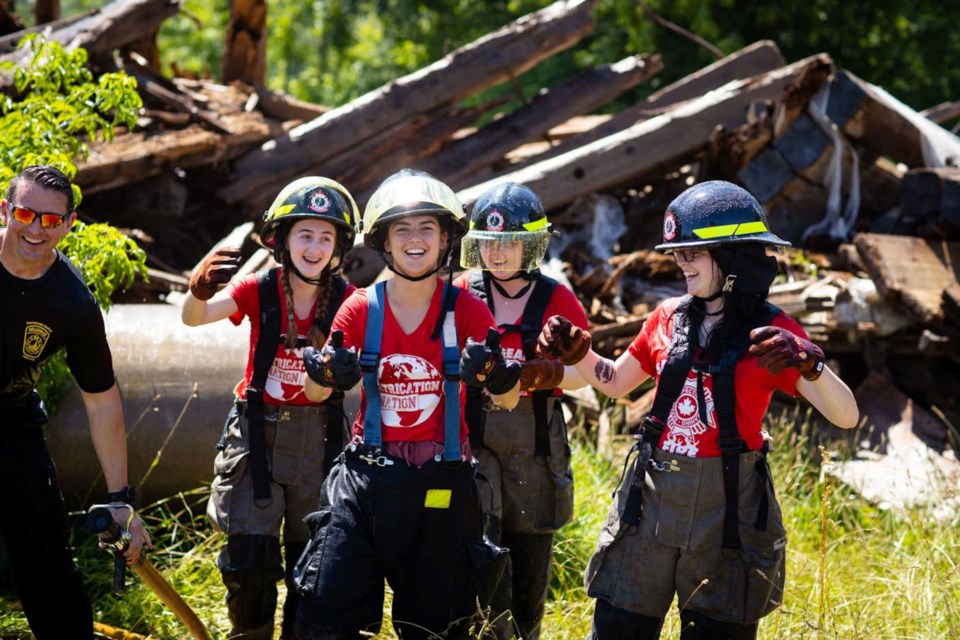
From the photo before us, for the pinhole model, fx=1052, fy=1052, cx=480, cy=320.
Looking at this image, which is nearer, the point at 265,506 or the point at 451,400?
the point at 451,400

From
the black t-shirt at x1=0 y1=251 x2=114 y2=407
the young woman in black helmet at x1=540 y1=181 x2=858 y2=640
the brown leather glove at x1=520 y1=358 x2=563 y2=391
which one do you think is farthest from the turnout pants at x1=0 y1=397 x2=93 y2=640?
the young woman in black helmet at x1=540 y1=181 x2=858 y2=640

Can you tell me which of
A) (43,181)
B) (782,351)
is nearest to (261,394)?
(43,181)

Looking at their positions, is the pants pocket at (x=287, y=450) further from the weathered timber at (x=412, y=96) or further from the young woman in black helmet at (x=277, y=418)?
the weathered timber at (x=412, y=96)

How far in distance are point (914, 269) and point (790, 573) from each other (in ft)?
8.81

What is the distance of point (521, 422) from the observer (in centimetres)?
443

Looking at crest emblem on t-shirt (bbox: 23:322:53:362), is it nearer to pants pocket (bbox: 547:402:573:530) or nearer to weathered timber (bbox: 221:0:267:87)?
pants pocket (bbox: 547:402:573:530)

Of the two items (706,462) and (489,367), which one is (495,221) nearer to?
(489,367)

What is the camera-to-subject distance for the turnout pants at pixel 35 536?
3.83 m

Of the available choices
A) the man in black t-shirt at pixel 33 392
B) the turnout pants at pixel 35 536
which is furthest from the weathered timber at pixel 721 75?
the turnout pants at pixel 35 536

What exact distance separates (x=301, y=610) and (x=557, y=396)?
1.60m

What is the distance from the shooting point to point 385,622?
471 centimetres

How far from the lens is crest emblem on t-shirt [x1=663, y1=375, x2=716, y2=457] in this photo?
11.7ft

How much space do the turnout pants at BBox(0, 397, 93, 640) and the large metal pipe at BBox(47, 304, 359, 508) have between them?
5.19ft

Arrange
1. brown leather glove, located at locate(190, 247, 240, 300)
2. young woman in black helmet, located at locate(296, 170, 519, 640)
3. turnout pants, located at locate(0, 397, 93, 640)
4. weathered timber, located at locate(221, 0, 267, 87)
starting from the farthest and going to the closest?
weathered timber, located at locate(221, 0, 267, 87)
brown leather glove, located at locate(190, 247, 240, 300)
turnout pants, located at locate(0, 397, 93, 640)
young woman in black helmet, located at locate(296, 170, 519, 640)
